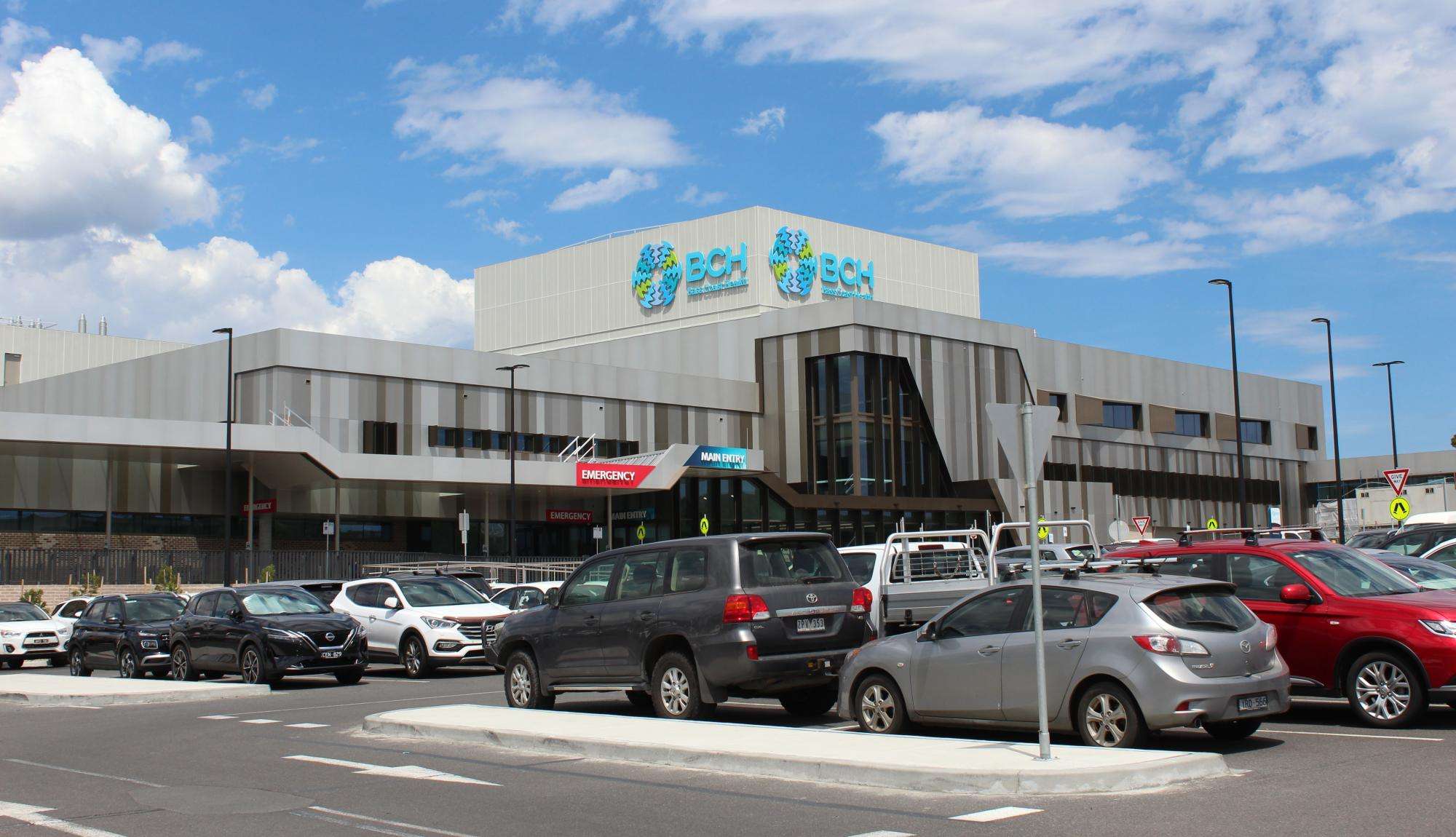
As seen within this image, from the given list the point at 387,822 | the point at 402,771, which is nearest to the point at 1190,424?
the point at 402,771

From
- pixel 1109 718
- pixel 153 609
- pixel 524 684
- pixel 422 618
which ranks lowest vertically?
pixel 524 684

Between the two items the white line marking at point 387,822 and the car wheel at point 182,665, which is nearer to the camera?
the white line marking at point 387,822

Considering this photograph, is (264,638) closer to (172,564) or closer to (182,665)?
(182,665)

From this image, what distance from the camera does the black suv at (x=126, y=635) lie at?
985 inches

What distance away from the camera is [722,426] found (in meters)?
67.1

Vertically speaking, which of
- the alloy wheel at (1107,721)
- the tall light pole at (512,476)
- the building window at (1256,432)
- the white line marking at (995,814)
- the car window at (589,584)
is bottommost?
the white line marking at (995,814)

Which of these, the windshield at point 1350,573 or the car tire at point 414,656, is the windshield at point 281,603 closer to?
the car tire at point 414,656

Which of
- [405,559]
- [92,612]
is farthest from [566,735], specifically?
[405,559]

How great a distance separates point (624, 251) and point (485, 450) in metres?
26.5

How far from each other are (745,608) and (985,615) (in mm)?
2563

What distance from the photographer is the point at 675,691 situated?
1446 centimetres

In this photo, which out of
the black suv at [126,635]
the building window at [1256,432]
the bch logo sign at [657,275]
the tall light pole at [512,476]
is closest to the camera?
the black suv at [126,635]

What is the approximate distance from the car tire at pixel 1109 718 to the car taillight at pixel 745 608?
3544 millimetres

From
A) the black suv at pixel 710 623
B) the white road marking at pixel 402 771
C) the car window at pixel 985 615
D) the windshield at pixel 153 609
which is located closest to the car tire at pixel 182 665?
the windshield at pixel 153 609
